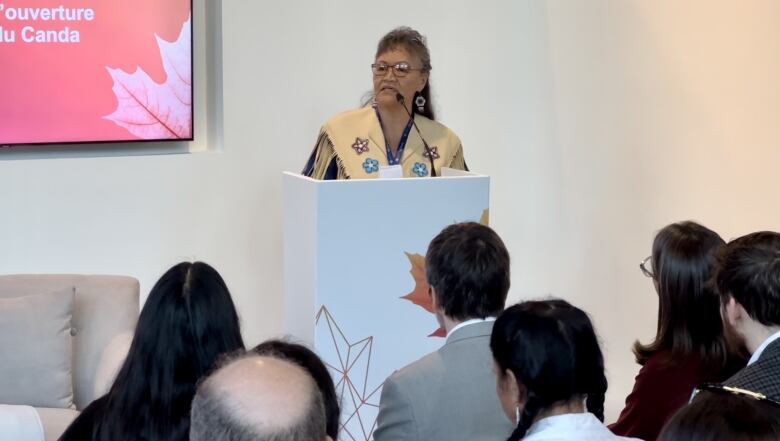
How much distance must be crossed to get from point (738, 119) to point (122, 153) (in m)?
2.84

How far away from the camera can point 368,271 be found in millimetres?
2943

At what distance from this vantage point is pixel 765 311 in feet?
6.59

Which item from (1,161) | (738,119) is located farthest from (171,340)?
(738,119)

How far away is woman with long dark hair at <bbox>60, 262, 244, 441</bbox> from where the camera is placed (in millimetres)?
1760

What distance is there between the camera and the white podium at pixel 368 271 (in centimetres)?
289

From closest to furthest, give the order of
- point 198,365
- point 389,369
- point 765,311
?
point 198,365 < point 765,311 < point 389,369

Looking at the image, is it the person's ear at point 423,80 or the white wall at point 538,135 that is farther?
the white wall at point 538,135

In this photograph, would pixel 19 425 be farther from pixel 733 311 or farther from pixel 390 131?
pixel 733 311

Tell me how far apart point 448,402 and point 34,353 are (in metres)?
1.71

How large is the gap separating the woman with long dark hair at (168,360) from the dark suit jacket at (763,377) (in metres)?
0.96

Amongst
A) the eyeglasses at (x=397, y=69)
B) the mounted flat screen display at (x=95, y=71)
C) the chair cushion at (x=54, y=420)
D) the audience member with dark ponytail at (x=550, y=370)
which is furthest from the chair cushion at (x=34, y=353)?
the audience member with dark ponytail at (x=550, y=370)

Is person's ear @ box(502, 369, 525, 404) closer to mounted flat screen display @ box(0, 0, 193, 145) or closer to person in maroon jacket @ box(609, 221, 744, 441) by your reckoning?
person in maroon jacket @ box(609, 221, 744, 441)

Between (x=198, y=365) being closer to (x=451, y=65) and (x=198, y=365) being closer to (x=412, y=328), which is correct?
(x=412, y=328)

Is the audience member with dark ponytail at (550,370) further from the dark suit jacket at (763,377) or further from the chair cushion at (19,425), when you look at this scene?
the chair cushion at (19,425)
